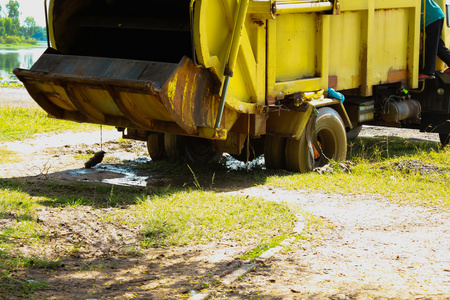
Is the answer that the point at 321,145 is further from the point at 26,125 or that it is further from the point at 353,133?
the point at 26,125

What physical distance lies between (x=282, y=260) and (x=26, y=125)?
748 cm

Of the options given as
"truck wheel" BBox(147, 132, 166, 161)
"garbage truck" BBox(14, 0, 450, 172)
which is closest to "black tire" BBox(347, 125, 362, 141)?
"garbage truck" BBox(14, 0, 450, 172)

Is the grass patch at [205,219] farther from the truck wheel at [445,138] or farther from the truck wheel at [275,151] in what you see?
the truck wheel at [445,138]

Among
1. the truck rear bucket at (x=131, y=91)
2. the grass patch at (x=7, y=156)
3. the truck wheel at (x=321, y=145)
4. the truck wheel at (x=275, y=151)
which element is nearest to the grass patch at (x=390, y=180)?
the truck wheel at (x=321, y=145)

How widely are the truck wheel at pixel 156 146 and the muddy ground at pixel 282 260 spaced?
7.77 feet

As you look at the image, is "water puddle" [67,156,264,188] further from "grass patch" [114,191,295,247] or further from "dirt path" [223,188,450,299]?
"dirt path" [223,188,450,299]

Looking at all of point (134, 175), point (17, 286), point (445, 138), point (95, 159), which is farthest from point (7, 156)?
point (445, 138)

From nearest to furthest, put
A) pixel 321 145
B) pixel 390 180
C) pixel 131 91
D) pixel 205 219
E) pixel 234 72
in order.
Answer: pixel 205 219 → pixel 131 91 → pixel 234 72 → pixel 390 180 → pixel 321 145

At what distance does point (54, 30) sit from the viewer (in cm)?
812

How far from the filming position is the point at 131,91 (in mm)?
6969

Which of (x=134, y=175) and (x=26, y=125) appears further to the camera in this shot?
(x=26, y=125)

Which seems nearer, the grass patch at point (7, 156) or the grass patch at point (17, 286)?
the grass patch at point (17, 286)

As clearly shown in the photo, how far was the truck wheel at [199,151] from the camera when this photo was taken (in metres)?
9.48

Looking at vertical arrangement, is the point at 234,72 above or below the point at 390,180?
above
